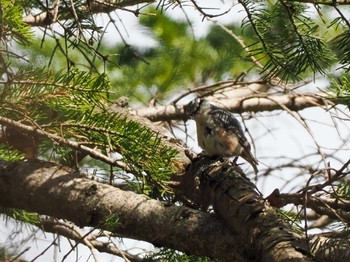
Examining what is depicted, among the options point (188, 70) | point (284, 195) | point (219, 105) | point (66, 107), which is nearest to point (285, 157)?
point (219, 105)

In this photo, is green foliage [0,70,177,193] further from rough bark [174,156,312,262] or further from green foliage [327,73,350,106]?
green foliage [327,73,350,106]

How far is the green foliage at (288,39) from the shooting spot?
200cm

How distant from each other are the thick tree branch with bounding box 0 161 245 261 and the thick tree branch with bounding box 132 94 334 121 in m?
1.16

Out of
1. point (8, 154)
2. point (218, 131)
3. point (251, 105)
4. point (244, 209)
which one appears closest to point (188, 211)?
point (244, 209)

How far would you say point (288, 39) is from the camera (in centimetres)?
203

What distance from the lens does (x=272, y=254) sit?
1.76 meters

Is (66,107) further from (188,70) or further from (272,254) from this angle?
(188,70)

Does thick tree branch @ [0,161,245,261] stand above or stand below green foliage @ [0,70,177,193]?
below

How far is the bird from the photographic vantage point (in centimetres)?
346

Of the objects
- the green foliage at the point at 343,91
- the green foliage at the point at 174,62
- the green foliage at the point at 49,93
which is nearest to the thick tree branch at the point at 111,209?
the green foliage at the point at 49,93

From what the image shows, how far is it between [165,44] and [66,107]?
2.16 m

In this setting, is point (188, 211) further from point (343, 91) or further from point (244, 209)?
point (343, 91)

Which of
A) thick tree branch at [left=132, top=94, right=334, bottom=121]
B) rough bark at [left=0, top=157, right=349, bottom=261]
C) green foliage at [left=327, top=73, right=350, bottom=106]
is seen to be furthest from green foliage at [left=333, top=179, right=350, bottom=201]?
thick tree branch at [left=132, top=94, right=334, bottom=121]

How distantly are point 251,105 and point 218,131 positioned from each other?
0.72 feet
